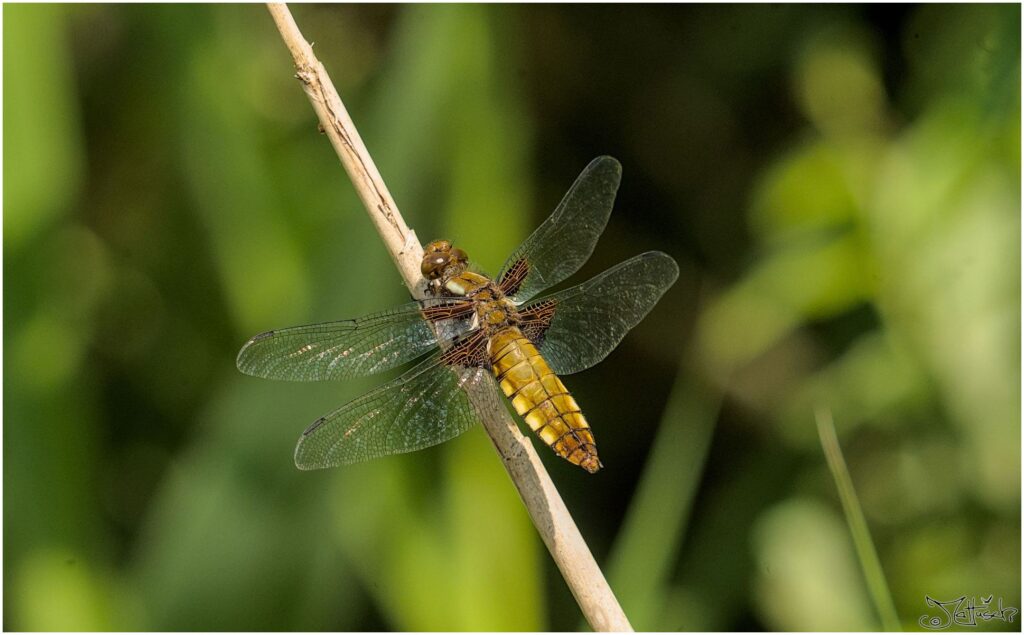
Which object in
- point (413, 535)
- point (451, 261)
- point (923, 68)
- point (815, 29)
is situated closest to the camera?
point (451, 261)

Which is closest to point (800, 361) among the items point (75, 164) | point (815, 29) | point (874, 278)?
point (874, 278)

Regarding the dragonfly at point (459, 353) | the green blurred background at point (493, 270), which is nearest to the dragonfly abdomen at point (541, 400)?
the dragonfly at point (459, 353)

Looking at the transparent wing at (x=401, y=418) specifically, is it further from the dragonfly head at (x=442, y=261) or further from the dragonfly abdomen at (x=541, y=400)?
the dragonfly head at (x=442, y=261)

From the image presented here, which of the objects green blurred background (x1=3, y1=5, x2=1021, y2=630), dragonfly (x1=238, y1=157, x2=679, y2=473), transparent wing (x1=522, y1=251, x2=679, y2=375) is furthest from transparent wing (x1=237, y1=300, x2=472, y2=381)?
green blurred background (x1=3, y1=5, x2=1021, y2=630)

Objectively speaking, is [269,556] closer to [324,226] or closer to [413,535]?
[413,535]

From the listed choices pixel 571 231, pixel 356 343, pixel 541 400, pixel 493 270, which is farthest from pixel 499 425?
pixel 493 270

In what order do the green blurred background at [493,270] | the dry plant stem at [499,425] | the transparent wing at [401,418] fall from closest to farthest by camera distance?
the dry plant stem at [499,425]
the transparent wing at [401,418]
the green blurred background at [493,270]

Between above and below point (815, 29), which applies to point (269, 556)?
below

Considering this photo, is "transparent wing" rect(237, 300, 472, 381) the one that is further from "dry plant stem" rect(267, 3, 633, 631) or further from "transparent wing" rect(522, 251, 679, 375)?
"transparent wing" rect(522, 251, 679, 375)

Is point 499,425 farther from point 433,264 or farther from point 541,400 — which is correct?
point 433,264
